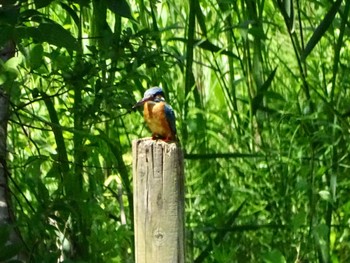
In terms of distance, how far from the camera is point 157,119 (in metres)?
2.88

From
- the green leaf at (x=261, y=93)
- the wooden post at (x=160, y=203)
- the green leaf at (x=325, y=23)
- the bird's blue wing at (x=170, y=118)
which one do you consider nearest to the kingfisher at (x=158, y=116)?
the bird's blue wing at (x=170, y=118)

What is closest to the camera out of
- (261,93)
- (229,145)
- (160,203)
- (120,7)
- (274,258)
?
(160,203)

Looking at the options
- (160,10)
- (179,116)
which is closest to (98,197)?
(179,116)

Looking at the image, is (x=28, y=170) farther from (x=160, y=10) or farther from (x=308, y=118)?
(x=160, y=10)

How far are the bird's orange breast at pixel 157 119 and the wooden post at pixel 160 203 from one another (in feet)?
0.96

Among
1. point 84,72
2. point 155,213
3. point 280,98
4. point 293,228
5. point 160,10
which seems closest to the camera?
point 155,213

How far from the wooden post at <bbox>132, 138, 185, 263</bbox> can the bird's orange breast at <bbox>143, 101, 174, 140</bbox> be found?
29cm

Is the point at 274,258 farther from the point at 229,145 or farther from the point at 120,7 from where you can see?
the point at 120,7

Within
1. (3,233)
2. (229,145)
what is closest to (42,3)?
(3,233)

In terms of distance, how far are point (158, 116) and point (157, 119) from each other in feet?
0.05

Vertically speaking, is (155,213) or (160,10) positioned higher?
(160,10)

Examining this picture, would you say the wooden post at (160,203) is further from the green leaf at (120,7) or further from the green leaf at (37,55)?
the green leaf at (37,55)

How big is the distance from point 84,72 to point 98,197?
785 millimetres

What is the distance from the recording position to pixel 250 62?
4.29m
